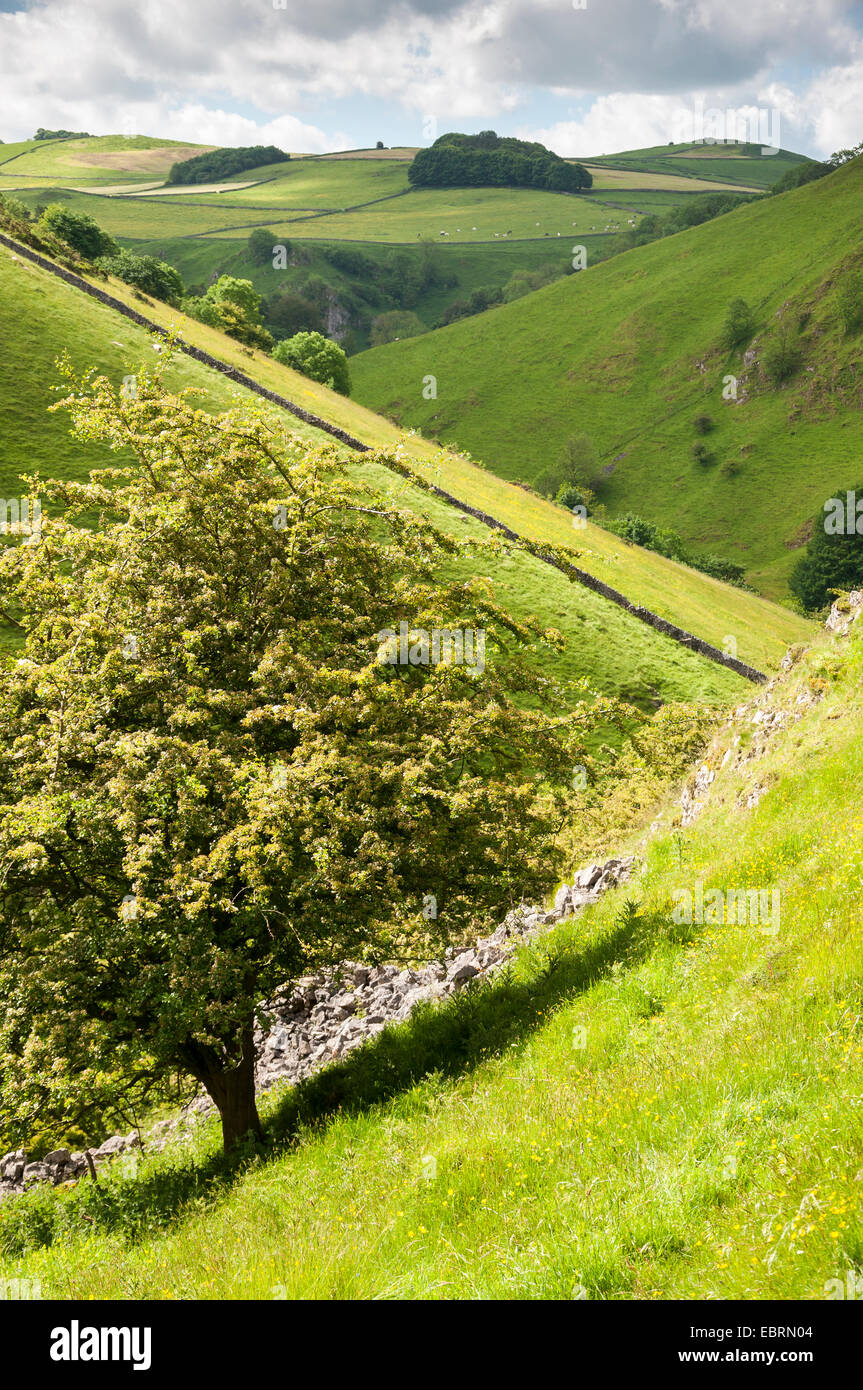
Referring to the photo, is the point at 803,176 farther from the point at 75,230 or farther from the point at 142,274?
the point at 75,230

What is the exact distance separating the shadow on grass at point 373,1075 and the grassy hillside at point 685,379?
101m

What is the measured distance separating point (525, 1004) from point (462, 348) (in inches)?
6243

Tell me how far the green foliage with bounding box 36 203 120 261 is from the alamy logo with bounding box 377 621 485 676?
3106 inches

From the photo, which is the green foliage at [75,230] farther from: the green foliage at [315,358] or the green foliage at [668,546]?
the green foliage at [668,546]

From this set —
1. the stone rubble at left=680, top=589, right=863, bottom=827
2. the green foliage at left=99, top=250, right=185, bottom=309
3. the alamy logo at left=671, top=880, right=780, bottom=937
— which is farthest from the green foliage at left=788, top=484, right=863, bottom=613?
the alamy logo at left=671, top=880, right=780, bottom=937

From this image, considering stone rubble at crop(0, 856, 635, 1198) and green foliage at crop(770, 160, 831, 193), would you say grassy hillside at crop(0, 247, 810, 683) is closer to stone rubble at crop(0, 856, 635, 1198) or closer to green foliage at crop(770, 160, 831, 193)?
stone rubble at crop(0, 856, 635, 1198)

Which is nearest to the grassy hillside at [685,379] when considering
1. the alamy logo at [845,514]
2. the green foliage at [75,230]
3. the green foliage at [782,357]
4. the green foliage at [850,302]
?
the green foliage at [782,357]

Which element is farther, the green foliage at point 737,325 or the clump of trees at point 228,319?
the green foliage at point 737,325

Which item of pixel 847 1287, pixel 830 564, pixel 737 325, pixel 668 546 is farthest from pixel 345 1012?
pixel 737 325

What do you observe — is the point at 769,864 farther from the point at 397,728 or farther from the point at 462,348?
the point at 462,348

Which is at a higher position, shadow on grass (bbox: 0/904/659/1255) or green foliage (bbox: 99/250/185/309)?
green foliage (bbox: 99/250/185/309)

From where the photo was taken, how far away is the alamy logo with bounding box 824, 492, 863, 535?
90750mm

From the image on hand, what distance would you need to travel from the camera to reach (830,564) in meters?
95.7

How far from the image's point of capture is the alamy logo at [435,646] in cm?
1382
